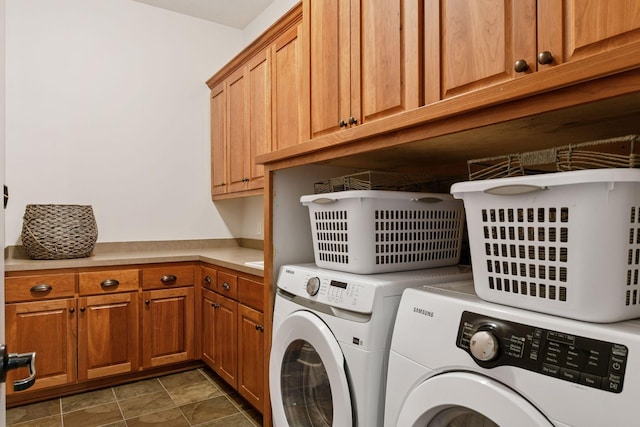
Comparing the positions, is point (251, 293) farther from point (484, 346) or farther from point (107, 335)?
point (484, 346)

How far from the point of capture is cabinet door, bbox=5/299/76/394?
8.20ft

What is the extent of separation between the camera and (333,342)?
4.28 feet

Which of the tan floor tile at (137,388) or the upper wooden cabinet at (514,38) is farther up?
the upper wooden cabinet at (514,38)

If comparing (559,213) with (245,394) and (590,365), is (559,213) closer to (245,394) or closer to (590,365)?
(590,365)

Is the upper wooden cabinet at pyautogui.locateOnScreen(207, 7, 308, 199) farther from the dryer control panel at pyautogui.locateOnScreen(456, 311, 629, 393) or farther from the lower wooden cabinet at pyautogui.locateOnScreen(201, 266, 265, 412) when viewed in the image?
the dryer control panel at pyautogui.locateOnScreen(456, 311, 629, 393)

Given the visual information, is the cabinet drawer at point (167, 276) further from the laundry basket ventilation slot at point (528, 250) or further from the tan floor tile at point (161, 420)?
the laundry basket ventilation slot at point (528, 250)

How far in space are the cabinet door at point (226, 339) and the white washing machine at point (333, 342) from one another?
37.8 inches

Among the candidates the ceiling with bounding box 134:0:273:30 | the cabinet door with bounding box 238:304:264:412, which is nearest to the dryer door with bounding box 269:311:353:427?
the cabinet door with bounding box 238:304:264:412

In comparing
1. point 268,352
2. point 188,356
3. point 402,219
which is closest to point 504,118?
point 402,219

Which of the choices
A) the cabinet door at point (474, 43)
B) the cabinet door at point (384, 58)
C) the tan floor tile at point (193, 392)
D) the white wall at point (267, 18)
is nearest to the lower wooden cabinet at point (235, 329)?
the tan floor tile at point (193, 392)

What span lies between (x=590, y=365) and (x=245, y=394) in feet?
6.89

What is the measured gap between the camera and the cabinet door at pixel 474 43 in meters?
0.97

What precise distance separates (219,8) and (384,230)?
2.94m

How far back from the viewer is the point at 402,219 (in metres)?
1.47
